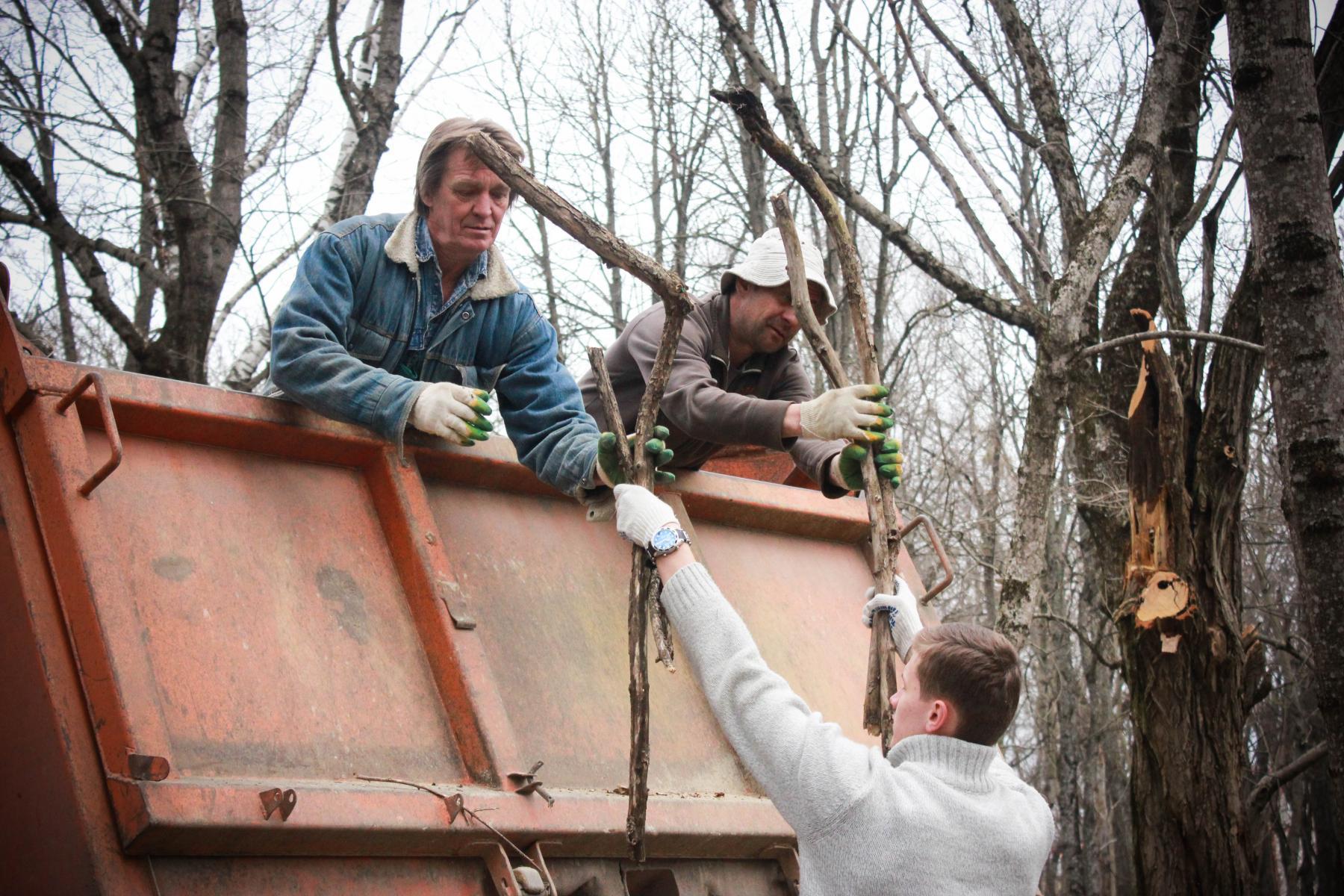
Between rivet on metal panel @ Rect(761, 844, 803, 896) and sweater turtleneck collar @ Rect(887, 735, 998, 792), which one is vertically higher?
sweater turtleneck collar @ Rect(887, 735, 998, 792)

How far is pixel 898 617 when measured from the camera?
2.82 meters

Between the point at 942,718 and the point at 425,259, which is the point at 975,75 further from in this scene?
the point at 942,718

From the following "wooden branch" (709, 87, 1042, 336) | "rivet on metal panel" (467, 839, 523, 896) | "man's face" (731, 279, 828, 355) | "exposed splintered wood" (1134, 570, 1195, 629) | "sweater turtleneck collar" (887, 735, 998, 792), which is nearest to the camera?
"sweater turtleneck collar" (887, 735, 998, 792)

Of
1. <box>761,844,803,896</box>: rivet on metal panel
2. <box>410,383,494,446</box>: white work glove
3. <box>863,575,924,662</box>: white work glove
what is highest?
<box>410,383,494,446</box>: white work glove

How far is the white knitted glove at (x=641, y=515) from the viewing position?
2424 millimetres

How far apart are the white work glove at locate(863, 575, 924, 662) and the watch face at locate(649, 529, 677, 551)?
595 mm

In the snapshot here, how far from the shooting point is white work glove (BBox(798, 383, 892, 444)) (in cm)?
300

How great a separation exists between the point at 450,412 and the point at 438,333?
1.93ft

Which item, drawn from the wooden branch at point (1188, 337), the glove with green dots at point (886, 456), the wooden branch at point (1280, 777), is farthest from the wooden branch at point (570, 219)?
the wooden branch at point (1280, 777)

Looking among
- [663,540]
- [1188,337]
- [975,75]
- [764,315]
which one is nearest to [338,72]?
[975,75]

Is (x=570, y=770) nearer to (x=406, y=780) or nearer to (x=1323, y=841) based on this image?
(x=406, y=780)

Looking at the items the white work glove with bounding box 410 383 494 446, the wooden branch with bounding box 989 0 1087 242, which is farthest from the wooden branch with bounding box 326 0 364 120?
the white work glove with bounding box 410 383 494 446

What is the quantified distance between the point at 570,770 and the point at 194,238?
5218 mm

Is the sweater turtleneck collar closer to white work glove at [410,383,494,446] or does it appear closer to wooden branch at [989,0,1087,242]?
white work glove at [410,383,494,446]
